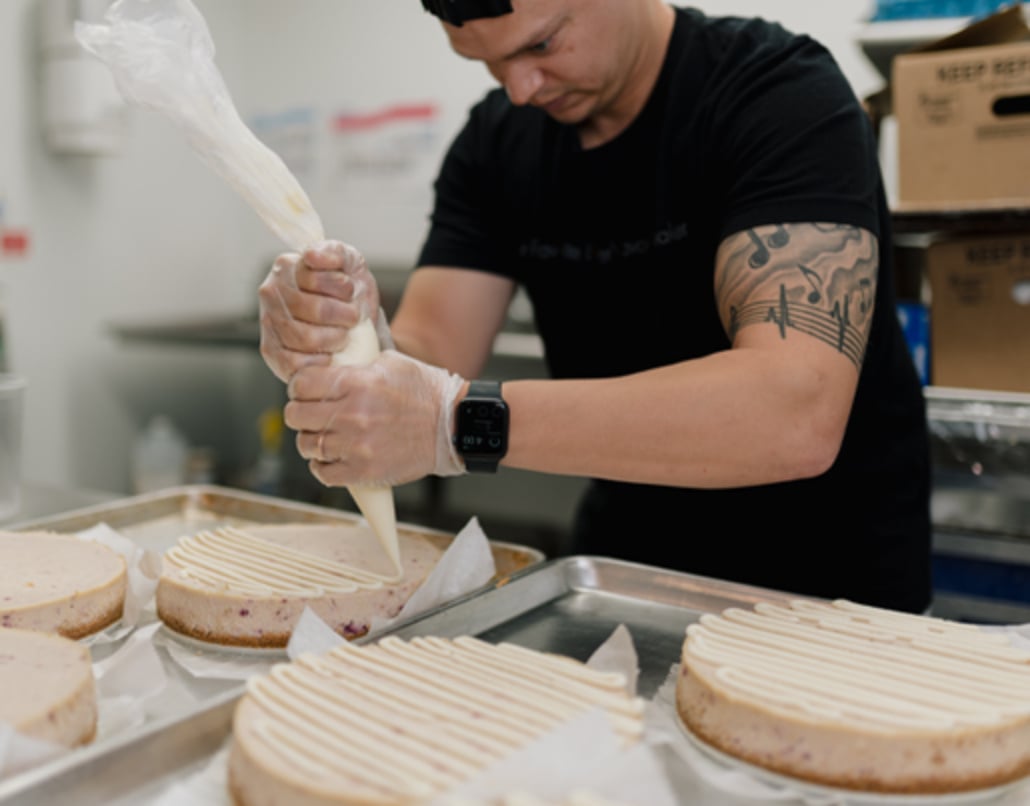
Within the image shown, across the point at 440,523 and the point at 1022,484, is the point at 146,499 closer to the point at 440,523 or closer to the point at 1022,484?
the point at 1022,484

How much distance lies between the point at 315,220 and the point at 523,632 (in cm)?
59

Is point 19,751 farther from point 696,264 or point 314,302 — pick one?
point 696,264

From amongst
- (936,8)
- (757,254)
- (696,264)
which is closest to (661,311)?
(696,264)

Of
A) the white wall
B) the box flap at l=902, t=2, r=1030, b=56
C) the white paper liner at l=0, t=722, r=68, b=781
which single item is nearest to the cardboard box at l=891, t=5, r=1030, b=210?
the box flap at l=902, t=2, r=1030, b=56

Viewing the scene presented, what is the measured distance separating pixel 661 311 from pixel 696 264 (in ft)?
0.32

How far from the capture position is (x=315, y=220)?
50.0 inches

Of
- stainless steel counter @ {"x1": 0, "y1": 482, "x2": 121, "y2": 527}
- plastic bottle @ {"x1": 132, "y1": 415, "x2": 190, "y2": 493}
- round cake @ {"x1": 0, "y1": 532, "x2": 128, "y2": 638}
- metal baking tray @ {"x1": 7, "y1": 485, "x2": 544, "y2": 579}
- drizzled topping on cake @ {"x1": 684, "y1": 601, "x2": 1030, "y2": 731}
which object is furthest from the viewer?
plastic bottle @ {"x1": 132, "y1": 415, "x2": 190, "y2": 493}

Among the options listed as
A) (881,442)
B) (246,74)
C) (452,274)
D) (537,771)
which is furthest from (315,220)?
(246,74)

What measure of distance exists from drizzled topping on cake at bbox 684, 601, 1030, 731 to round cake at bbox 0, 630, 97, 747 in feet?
1.86

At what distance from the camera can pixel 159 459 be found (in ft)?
12.3

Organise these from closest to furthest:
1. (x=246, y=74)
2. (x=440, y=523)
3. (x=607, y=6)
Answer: (x=607, y=6) < (x=440, y=523) < (x=246, y=74)

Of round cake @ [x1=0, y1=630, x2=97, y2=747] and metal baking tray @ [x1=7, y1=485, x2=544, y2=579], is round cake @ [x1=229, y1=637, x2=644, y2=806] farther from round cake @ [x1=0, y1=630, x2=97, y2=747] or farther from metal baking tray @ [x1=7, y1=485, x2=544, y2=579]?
metal baking tray @ [x1=7, y1=485, x2=544, y2=579]

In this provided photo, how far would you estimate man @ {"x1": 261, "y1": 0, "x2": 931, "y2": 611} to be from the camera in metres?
1.20

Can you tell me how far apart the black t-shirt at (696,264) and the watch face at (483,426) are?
1.39 ft
